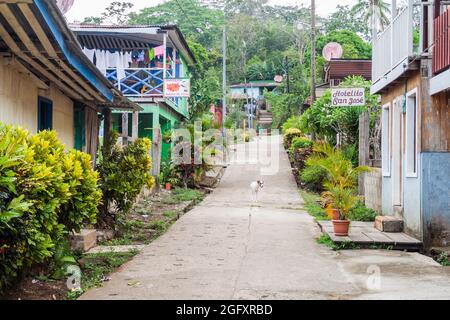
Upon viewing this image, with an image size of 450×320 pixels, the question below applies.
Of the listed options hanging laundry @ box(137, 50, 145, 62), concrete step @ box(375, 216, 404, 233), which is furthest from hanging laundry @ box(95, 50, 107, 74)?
concrete step @ box(375, 216, 404, 233)

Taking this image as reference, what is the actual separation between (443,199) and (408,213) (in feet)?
4.03

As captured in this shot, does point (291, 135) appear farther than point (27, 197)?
Yes

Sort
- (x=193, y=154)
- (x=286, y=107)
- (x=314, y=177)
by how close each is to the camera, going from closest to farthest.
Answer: (x=193, y=154) < (x=314, y=177) < (x=286, y=107)

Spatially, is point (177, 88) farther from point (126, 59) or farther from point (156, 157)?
point (126, 59)

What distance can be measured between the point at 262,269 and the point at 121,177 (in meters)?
3.76

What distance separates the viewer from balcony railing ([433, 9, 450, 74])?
933cm

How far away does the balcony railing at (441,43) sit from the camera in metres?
9.33

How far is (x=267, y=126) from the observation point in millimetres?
59594

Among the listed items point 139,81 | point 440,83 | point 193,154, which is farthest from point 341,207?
point 139,81

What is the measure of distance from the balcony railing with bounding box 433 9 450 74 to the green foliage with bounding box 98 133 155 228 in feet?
18.1

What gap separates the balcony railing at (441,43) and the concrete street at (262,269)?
317 cm

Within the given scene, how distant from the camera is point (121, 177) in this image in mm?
10648

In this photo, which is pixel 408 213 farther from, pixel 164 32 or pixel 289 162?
pixel 289 162
